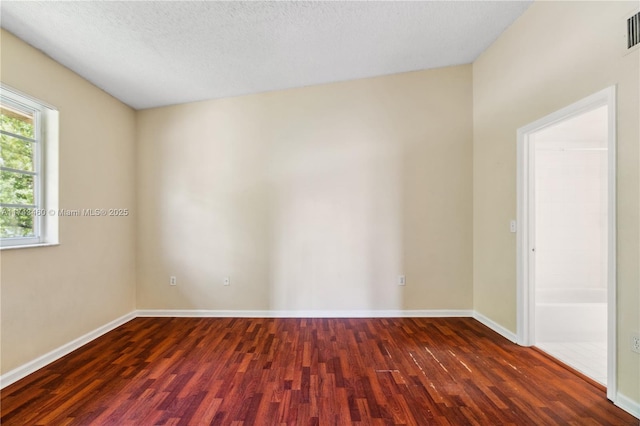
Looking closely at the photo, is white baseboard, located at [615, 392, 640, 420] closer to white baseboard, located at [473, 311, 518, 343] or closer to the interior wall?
white baseboard, located at [473, 311, 518, 343]

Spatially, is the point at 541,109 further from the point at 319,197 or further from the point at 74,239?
the point at 74,239

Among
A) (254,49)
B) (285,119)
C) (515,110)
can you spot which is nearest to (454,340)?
(515,110)

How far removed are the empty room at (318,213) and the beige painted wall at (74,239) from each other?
0.02m

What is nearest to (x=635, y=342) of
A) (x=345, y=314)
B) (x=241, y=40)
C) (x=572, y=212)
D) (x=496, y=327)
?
(x=496, y=327)

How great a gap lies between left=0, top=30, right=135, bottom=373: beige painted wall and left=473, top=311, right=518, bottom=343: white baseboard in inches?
170

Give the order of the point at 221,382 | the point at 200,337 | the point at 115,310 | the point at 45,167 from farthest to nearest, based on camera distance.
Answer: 1. the point at 115,310
2. the point at 200,337
3. the point at 45,167
4. the point at 221,382

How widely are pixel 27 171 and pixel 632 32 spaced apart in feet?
15.0

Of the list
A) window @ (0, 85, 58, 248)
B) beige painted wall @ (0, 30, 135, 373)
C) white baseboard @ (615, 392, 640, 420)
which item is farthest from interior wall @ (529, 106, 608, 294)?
window @ (0, 85, 58, 248)

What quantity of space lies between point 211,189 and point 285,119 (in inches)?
51.6

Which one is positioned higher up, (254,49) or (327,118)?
(254,49)

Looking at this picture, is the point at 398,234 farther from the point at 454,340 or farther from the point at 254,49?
the point at 254,49

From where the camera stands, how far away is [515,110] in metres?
2.73

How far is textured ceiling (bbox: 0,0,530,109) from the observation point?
1991 mm

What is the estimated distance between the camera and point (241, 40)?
7.86 feet
